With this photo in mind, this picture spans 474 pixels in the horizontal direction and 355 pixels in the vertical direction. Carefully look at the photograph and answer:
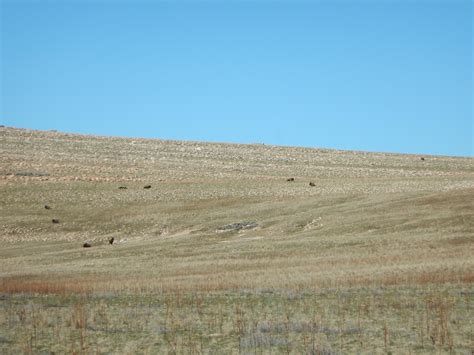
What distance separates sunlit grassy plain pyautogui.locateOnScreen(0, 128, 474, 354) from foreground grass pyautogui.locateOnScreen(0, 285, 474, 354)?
59mm

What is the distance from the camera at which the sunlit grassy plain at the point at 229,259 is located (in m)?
16.8

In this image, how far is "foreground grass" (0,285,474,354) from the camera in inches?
615

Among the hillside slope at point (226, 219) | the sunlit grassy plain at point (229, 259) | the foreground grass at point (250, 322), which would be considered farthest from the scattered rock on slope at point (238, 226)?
the foreground grass at point (250, 322)

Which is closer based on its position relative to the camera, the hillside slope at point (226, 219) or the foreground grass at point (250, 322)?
the foreground grass at point (250, 322)

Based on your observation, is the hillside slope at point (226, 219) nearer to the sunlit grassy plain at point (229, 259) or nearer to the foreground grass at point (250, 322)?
the sunlit grassy plain at point (229, 259)

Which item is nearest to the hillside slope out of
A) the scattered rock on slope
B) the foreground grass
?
the scattered rock on slope

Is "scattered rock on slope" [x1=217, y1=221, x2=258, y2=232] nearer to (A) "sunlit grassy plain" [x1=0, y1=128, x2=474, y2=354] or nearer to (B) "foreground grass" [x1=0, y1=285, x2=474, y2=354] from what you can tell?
(A) "sunlit grassy plain" [x1=0, y1=128, x2=474, y2=354]

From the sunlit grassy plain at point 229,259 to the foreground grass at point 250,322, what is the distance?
59 millimetres

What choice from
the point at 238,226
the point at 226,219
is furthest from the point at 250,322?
the point at 226,219

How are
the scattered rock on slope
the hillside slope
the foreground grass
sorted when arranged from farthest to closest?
the scattered rock on slope → the hillside slope → the foreground grass

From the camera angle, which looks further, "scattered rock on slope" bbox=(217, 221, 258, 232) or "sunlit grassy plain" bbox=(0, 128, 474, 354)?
"scattered rock on slope" bbox=(217, 221, 258, 232)

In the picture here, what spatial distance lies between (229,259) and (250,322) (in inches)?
627

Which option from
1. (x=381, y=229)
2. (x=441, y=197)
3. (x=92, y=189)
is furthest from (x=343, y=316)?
(x=92, y=189)

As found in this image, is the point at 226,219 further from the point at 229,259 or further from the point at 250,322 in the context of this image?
the point at 250,322
